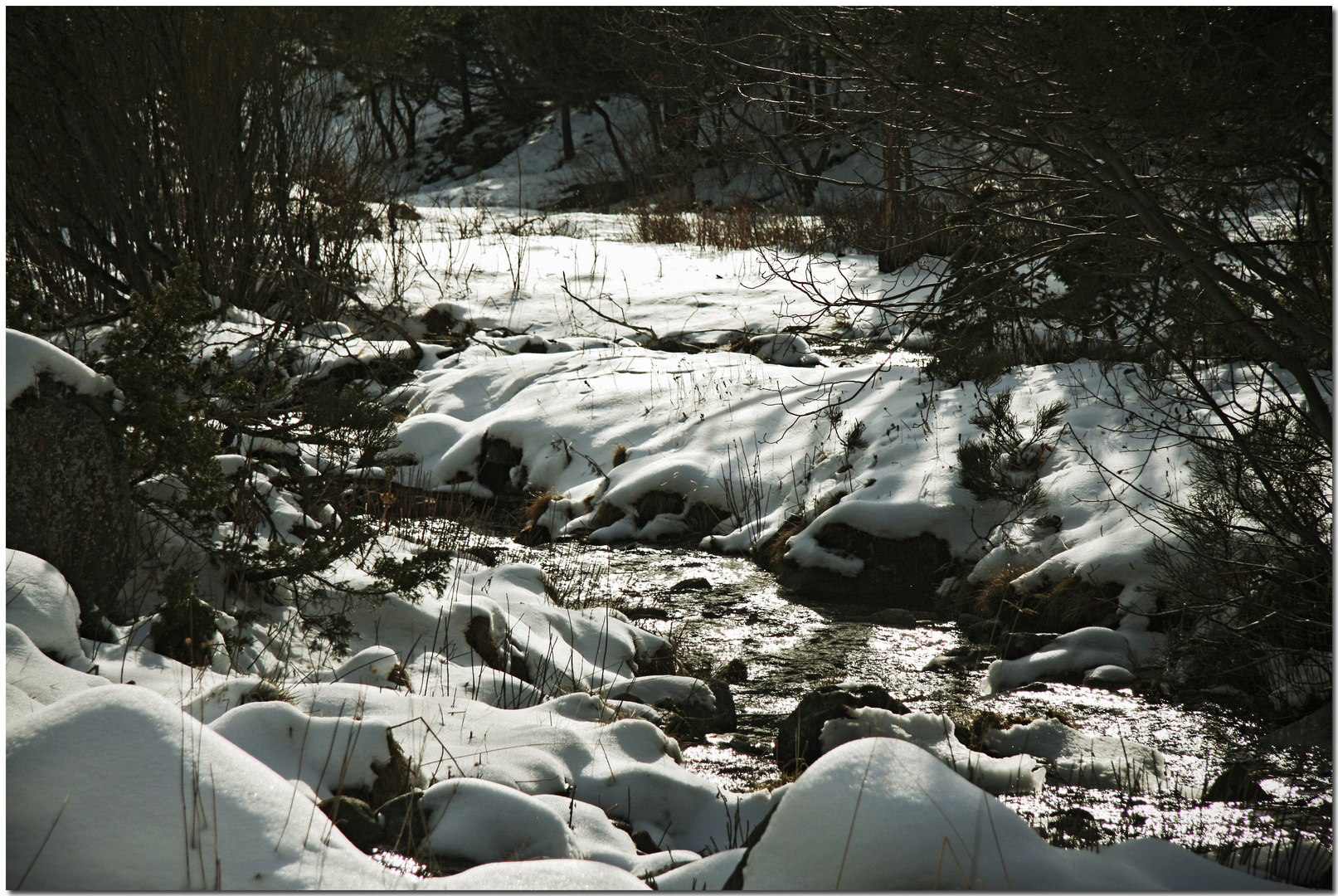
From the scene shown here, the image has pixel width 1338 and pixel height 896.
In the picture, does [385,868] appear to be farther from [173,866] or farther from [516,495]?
[516,495]

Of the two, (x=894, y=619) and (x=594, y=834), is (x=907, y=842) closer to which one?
(x=594, y=834)

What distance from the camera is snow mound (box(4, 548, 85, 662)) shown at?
2.28m

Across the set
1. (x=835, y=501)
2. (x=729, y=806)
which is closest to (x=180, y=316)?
(x=729, y=806)

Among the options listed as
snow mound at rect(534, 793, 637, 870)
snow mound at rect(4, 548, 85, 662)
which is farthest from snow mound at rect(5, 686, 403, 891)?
snow mound at rect(4, 548, 85, 662)

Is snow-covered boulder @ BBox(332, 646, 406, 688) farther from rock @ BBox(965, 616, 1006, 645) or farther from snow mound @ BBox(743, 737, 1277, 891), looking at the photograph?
rock @ BBox(965, 616, 1006, 645)

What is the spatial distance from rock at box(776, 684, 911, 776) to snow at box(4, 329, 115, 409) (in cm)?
249

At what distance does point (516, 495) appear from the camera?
675 cm

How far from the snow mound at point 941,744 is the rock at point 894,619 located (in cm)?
151

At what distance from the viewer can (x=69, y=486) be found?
2.70 metres

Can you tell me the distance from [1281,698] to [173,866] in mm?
3764

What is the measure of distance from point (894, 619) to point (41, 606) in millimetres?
3698

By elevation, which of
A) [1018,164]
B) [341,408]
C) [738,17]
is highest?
[738,17]

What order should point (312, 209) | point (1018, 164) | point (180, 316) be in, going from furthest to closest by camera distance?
point (312, 209), point (1018, 164), point (180, 316)

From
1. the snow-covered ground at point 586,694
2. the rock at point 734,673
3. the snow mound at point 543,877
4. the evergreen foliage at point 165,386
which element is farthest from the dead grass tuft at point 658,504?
the snow mound at point 543,877
